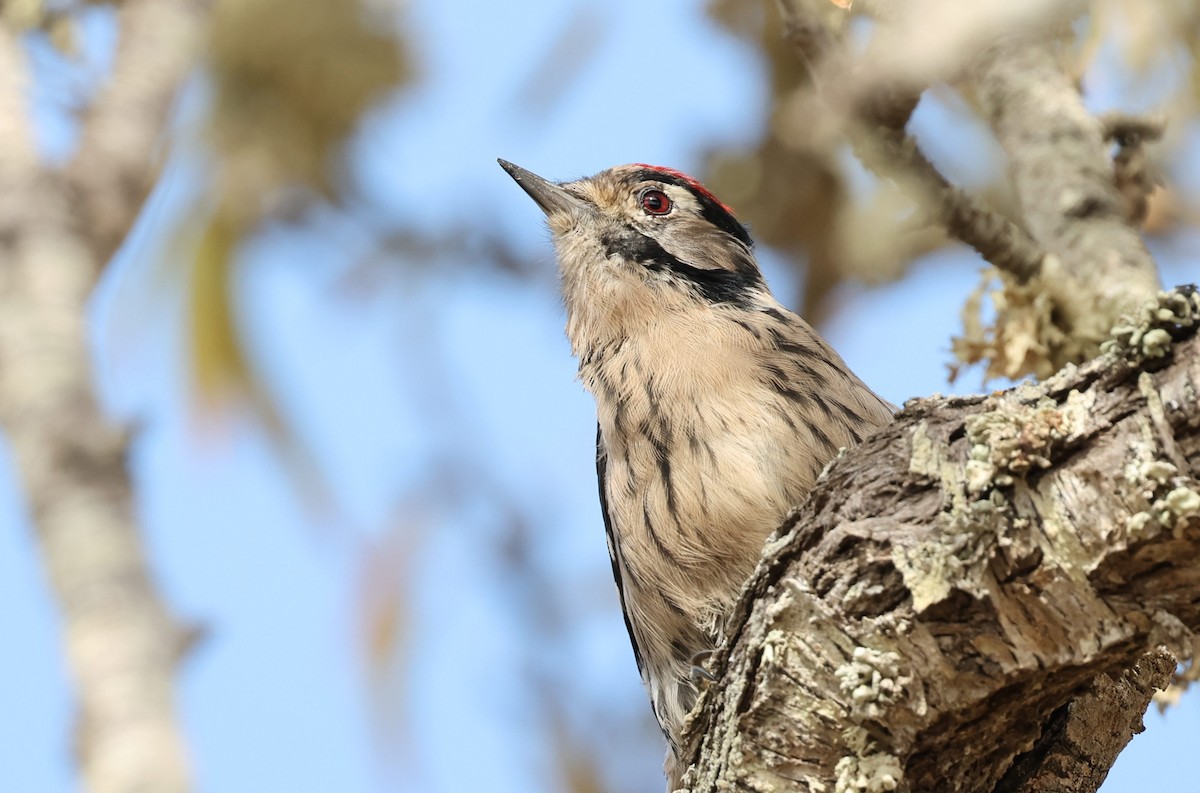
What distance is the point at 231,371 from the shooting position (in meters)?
7.60

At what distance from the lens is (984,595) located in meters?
2.63

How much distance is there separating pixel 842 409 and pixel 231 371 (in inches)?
171

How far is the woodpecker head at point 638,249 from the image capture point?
477 cm

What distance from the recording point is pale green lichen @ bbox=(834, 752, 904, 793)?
9.20ft

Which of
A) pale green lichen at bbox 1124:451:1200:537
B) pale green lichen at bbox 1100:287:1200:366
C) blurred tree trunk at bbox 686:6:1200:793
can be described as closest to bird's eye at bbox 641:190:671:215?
blurred tree trunk at bbox 686:6:1200:793

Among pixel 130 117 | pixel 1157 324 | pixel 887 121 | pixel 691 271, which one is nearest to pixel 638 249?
pixel 691 271

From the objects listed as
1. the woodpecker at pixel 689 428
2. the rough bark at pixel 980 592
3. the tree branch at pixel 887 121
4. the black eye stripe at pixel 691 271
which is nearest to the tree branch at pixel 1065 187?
the tree branch at pixel 887 121

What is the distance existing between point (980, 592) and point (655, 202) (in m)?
3.00

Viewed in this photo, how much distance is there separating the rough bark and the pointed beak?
105 inches

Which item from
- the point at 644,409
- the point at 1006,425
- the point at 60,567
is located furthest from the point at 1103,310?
the point at 60,567

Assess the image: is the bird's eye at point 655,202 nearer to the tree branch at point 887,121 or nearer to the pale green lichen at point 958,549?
the tree branch at point 887,121

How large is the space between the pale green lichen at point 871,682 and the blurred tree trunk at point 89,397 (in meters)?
2.06

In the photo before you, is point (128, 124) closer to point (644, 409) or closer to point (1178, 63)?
point (644, 409)

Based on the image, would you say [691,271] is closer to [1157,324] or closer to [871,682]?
[871,682]
